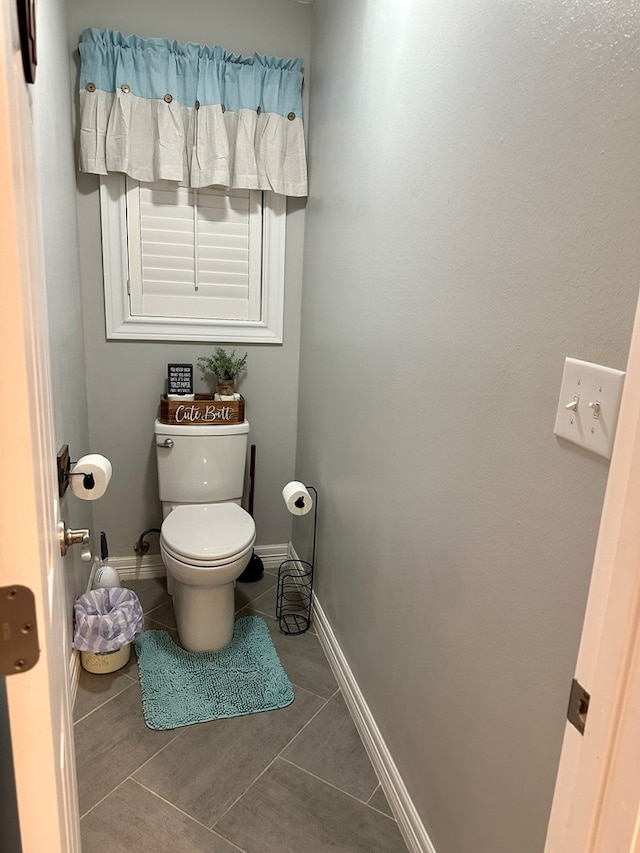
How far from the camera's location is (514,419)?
110cm

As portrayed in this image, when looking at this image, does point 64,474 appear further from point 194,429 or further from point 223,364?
point 223,364

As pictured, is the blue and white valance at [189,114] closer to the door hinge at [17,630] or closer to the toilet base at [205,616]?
the toilet base at [205,616]

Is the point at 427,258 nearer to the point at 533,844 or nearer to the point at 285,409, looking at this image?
the point at 533,844

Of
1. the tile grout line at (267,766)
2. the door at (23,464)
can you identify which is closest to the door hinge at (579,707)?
the door at (23,464)

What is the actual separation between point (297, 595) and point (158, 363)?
4.05 feet

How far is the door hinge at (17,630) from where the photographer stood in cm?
60

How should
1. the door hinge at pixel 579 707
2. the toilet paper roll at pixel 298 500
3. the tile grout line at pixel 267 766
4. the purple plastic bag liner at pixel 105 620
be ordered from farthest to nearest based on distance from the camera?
the toilet paper roll at pixel 298 500 < the purple plastic bag liner at pixel 105 620 < the tile grout line at pixel 267 766 < the door hinge at pixel 579 707

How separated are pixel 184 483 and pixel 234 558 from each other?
0.57 meters

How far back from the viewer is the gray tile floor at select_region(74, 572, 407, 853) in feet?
5.21

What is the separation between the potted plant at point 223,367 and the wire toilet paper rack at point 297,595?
580mm

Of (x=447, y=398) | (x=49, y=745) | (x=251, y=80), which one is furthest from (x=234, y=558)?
(x=251, y=80)

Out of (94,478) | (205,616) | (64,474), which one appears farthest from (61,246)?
(205,616)

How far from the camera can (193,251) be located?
260 centimetres

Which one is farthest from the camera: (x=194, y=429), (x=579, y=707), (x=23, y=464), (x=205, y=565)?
(x=194, y=429)
